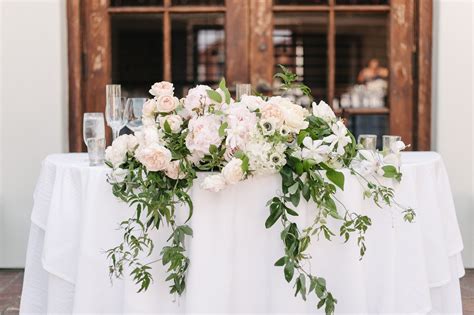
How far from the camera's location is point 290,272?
184 centimetres

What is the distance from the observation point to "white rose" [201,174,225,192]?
73.2 inches

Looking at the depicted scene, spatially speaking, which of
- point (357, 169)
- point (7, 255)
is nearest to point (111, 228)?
point (357, 169)

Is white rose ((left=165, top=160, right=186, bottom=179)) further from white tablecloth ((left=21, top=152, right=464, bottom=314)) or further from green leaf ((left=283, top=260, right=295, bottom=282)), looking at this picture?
green leaf ((left=283, top=260, right=295, bottom=282))

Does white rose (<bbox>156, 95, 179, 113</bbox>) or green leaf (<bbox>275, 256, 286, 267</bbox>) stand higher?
white rose (<bbox>156, 95, 179, 113</bbox>)

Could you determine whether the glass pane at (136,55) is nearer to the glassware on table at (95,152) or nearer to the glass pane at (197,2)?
the glass pane at (197,2)

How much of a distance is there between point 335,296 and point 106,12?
2.37 meters

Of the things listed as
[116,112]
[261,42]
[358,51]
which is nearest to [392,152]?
[116,112]

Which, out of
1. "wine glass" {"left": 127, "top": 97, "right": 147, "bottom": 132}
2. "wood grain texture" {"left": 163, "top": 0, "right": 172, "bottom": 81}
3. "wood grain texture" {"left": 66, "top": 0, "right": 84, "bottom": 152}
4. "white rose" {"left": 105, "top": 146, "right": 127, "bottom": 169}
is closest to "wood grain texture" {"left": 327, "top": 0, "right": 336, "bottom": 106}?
"wood grain texture" {"left": 163, "top": 0, "right": 172, "bottom": 81}

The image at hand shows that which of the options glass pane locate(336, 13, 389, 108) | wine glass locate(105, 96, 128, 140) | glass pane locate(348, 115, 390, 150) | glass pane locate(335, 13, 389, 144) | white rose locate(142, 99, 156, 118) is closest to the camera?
white rose locate(142, 99, 156, 118)

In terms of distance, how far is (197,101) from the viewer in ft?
6.49

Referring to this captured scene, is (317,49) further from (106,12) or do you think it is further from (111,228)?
(111,228)

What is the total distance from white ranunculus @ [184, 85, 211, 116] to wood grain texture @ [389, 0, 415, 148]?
2.03m

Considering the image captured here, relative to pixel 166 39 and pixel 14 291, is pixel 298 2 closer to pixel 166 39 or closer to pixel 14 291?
pixel 166 39

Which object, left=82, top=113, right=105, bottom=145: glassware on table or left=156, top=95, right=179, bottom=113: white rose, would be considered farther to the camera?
left=82, top=113, right=105, bottom=145: glassware on table
